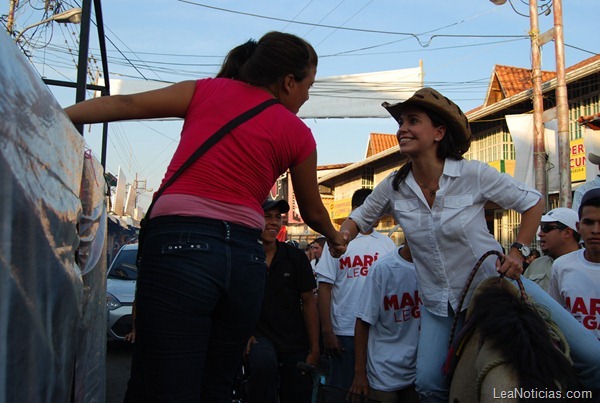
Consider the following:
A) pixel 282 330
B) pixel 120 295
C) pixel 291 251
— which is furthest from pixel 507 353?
pixel 120 295

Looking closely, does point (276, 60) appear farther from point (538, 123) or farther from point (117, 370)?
point (538, 123)

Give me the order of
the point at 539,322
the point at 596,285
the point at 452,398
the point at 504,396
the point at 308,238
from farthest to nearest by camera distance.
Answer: the point at 308,238 < the point at 596,285 < the point at 452,398 < the point at 539,322 < the point at 504,396

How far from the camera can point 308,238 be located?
115 ft

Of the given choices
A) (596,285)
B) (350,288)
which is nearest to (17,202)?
(596,285)

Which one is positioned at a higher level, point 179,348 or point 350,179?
point 350,179

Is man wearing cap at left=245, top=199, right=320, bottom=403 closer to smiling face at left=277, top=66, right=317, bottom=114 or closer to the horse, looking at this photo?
the horse

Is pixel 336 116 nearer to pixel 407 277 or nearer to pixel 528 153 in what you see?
pixel 528 153

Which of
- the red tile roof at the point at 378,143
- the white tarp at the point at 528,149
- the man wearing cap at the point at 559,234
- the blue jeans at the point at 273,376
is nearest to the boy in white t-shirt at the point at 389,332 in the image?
the blue jeans at the point at 273,376

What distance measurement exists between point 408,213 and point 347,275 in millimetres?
2611

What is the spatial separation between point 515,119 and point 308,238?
20.6 meters

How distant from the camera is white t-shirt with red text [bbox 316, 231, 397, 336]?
580cm

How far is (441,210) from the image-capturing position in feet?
10.6

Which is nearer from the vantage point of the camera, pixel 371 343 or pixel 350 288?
pixel 371 343

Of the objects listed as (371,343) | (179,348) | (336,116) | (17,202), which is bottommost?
(371,343)
